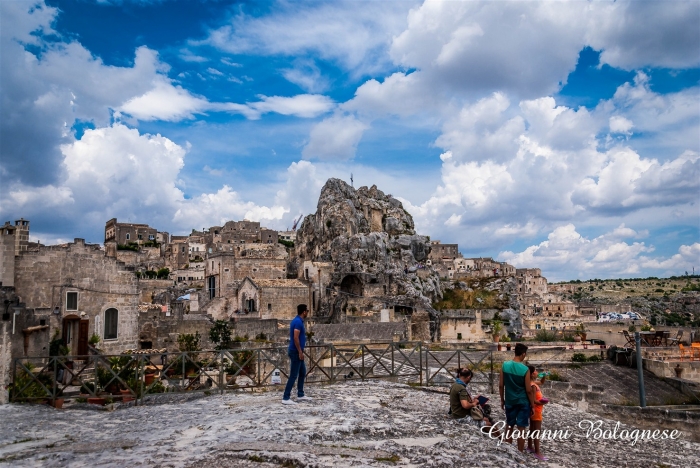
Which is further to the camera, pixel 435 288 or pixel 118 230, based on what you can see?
pixel 118 230

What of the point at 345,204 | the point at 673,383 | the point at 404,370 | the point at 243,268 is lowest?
the point at 673,383

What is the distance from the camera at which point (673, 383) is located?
72.5 feet

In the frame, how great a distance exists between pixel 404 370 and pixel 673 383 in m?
12.5

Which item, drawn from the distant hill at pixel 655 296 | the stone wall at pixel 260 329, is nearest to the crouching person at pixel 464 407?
the stone wall at pixel 260 329

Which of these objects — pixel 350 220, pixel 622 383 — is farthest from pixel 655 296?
pixel 622 383

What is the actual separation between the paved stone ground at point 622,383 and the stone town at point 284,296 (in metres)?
0.59

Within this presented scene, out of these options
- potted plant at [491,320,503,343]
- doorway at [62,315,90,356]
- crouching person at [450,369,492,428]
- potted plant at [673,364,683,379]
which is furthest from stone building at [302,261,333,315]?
crouching person at [450,369,492,428]

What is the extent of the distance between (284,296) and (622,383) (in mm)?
33716

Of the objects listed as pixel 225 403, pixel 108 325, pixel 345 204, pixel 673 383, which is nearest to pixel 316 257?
pixel 345 204

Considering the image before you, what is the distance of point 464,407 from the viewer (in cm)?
1002

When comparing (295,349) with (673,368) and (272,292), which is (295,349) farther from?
(272,292)

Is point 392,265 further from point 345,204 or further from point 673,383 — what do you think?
point 673,383

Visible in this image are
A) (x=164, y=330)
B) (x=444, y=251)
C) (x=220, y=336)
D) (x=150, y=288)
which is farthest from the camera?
(x=444, y=251)

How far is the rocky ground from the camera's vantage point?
24.8 ft
